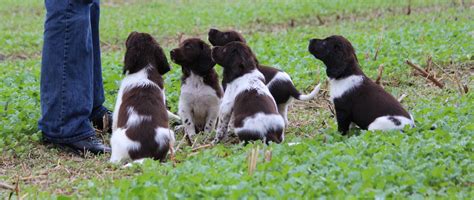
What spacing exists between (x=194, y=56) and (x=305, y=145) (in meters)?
2.02

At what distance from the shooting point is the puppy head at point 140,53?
7.30 metres

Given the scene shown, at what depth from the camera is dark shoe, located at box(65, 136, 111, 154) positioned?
7418 millimetres

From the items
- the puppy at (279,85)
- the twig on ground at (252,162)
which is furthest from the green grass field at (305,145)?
the puppy at (279,85)

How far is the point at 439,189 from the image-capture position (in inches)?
215

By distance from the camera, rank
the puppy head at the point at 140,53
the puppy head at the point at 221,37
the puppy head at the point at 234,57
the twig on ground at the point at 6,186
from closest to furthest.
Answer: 1. the twig on ground at the point at 6,186
2. the puppy head at the point at 140,53
3. the puppy head at the point at 234,57
4. the puppy head at the point at 221,37

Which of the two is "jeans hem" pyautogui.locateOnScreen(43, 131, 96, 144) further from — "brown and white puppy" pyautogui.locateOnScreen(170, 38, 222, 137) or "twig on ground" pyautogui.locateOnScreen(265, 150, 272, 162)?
"twig on ground" pyautogui.locateOnScreen(265, 150, 272, 162)

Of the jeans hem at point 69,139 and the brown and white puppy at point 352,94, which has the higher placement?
the brown and white puppy at point 352,94

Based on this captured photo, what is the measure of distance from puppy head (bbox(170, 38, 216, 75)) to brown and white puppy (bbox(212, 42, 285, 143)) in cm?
38

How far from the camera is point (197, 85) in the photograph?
812cm

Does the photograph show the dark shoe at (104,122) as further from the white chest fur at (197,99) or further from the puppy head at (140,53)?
the puppy head at (140,53)

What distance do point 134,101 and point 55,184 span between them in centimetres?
110

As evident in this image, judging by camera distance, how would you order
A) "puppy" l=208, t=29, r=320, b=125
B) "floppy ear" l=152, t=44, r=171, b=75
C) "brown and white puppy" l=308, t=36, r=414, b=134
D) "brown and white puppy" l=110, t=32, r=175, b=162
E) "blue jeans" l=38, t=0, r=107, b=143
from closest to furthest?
"brown and white puppy" l=110, t=32, r=175, b=162 < "brown and white puppy" l=308, t=36, r=414, b=134 < "blue jeans" l=38, t=0, r=107, b=143 < "floppy ear" l=152, t=44, r=171, b=75 < "puppy" l=208, t=29, r=320, b=125

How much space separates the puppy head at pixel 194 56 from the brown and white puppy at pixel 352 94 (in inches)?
47.1

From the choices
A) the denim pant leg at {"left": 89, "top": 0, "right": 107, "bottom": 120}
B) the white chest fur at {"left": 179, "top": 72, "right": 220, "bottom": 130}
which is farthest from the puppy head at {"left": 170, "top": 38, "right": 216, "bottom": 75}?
the denim pant leg at {"left": 89, "top": 0, "right": 107, "bottom": 120}
